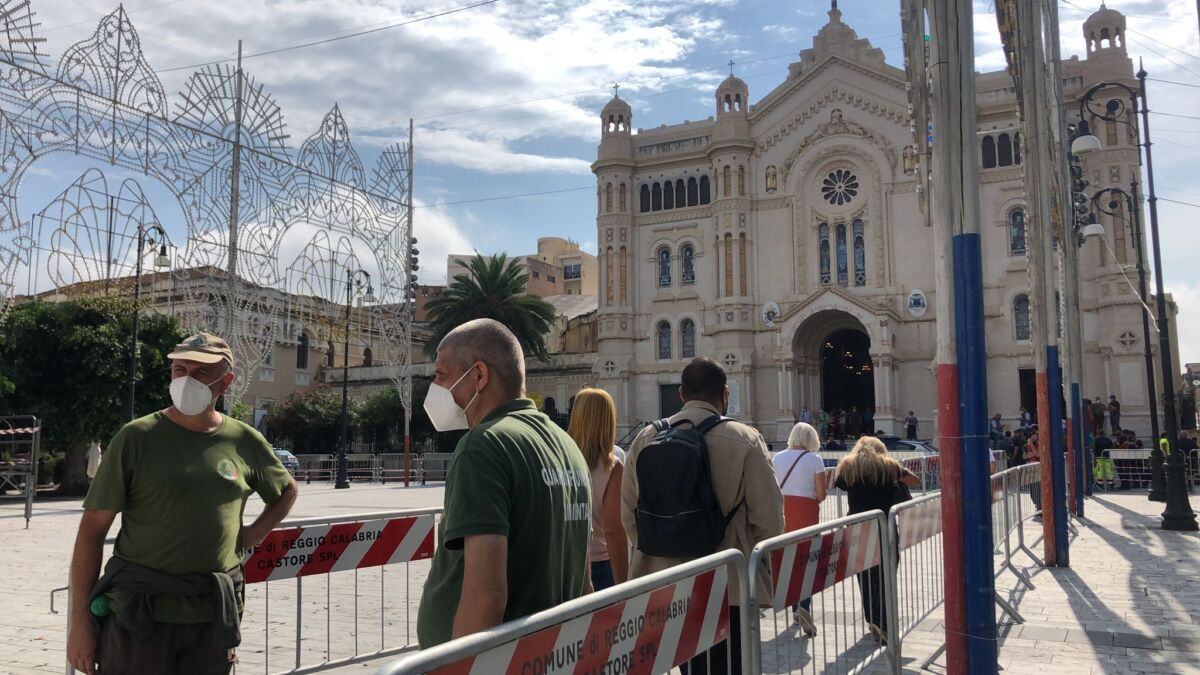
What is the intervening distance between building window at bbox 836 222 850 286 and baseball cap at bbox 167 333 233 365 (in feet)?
125

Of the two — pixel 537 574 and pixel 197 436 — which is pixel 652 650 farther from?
pixel 197 436

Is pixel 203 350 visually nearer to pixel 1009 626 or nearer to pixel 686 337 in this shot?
pixel 1009 626

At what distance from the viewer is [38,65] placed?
18.1m

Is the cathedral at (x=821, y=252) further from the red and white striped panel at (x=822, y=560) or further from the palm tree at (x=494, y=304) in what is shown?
the red and white striped panel at (x=822, y=560)

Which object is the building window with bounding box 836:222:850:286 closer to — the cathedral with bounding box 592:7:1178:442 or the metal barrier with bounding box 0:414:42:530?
the cathedral with bounding box 592:7:1178:442

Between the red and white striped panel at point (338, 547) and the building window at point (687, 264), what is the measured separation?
37.7 m

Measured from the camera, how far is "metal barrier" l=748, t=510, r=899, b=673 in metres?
4.15

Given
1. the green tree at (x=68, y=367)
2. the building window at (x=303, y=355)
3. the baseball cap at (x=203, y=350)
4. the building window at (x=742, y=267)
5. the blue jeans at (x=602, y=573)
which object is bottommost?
the blue jeans at (x=602, y=573)

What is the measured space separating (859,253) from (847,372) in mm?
6269

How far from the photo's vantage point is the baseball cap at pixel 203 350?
3.78 m

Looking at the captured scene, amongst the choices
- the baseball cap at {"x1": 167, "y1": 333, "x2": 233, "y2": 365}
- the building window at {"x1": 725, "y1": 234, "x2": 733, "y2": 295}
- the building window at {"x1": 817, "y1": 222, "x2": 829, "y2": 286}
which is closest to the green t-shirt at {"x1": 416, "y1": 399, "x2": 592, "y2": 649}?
the baseball cap at {"x1": 167, "y1": 333, "x2": 233, "y2": 365}

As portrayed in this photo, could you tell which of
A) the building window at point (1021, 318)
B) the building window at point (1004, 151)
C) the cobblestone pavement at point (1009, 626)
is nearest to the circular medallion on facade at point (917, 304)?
the building window at point (1021, 318)

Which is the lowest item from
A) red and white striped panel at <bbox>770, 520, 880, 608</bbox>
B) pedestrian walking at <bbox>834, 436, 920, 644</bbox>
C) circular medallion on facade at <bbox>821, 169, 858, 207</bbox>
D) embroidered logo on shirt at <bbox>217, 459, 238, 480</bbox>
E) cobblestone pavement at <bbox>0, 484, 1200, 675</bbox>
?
cobblestone pavement at <bbox>0, 484, 1200, 675</bbox>

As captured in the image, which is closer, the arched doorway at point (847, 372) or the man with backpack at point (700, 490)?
the man with backpack at point (700, 490)
